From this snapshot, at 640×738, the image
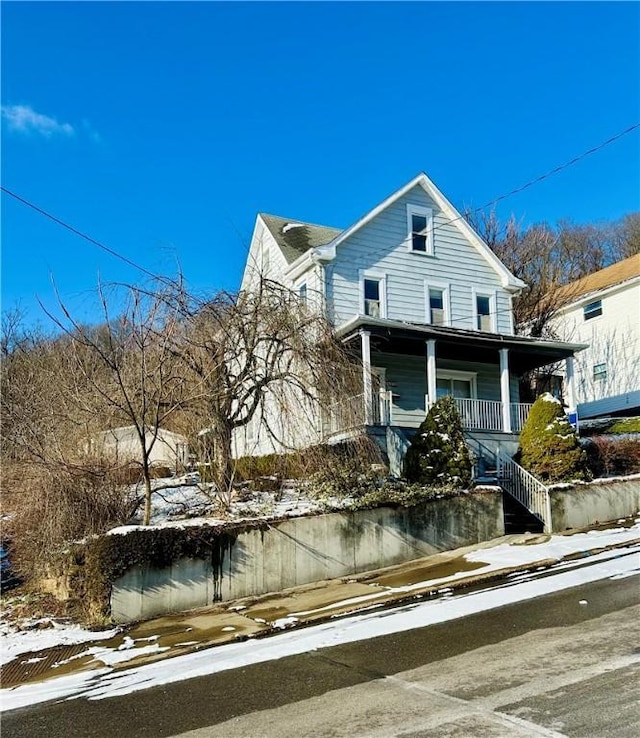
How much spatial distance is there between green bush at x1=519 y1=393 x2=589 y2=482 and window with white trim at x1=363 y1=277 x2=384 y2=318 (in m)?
6.33

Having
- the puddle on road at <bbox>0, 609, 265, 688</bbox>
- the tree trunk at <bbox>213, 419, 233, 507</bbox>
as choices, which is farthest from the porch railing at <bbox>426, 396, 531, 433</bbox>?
the puddle on road at <bbox>0, 609, 265, 688</bbox>

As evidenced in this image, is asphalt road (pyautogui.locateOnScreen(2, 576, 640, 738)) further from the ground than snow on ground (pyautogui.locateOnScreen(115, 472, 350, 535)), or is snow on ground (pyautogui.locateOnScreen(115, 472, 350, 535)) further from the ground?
snow on ground (pyautogui.locateOnScreen(115, 472, 350, 535))

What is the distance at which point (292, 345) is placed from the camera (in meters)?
12.8

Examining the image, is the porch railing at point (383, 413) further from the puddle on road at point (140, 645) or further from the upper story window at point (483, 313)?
the puddle on road at point (140, 645)

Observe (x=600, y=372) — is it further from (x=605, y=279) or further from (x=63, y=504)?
(x=63, y=504)

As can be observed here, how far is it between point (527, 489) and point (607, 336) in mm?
15520

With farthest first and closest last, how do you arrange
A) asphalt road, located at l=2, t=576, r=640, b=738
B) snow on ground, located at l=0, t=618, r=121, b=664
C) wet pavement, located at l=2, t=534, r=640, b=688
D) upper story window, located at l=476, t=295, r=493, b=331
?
upper story window, located at l=476, t=295, r=493, b=331 → snow on ground, located at l=0, t=618, r=121, b=664 → wet pavement, located at l=2, t=534, r=640, b=688 → asphalt road, located at l=2, t=576, r=640, b=738

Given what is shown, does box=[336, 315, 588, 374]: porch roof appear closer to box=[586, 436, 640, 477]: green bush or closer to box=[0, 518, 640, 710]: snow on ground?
box=[586, 436, 640, 477]: green bush

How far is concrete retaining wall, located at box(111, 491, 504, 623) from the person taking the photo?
1015 centimetres

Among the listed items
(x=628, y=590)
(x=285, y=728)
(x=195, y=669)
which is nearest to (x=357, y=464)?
(x=628, y=590)

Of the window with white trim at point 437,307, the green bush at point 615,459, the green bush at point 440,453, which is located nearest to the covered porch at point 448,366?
the window with white trim at point 437,307

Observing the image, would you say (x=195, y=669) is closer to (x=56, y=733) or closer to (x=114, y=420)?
(x=56, y=733)

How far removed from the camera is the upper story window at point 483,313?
73.2ft

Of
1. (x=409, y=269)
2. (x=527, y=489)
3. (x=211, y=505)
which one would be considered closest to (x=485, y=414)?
(x=527, y=489)
